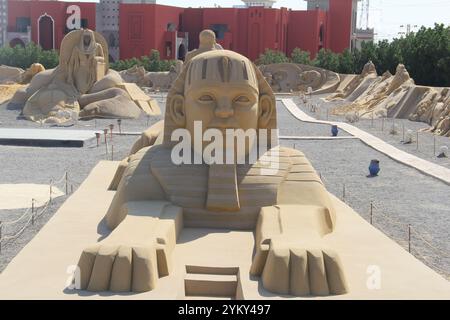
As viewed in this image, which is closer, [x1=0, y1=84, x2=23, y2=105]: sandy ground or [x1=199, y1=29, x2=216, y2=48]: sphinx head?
[x1=199, y1=29, x2=216, y2=48]: sphinx head

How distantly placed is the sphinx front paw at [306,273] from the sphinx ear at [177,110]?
8.62 feet

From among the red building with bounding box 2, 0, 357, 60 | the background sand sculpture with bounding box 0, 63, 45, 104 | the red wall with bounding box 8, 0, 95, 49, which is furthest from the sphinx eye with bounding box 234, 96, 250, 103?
the red wall with bounding box 8, 0, 95, 49

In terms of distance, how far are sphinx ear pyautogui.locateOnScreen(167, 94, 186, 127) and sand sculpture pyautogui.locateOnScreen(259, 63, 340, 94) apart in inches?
1296

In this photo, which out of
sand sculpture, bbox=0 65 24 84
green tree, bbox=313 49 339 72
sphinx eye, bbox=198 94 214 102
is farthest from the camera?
green tree, bbox=313 49 339 72

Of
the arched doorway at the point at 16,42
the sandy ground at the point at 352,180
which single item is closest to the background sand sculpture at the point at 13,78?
the sandy ground at the point at 352,180

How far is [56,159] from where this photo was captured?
15602 millimetres

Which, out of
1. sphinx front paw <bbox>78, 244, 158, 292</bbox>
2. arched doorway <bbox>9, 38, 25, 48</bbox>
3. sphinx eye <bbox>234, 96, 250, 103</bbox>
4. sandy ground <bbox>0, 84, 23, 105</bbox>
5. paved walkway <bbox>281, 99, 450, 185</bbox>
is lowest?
paved walkway <bbox>281, 99, 450, 185</bbox>

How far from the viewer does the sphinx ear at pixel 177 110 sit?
7.60 m

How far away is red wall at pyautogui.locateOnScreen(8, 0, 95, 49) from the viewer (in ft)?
155

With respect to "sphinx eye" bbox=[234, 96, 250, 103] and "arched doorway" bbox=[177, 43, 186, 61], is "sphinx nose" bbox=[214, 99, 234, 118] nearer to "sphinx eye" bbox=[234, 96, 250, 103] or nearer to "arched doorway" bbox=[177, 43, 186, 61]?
"sphinx eye" bbox=[234, 96, 250, 103]

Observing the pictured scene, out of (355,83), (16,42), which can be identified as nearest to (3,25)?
(16,42)

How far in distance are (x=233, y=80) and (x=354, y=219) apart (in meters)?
2.48

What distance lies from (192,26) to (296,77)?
12903mm

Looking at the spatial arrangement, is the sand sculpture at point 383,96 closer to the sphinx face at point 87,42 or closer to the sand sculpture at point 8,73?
the sphinx face at point 87,42
